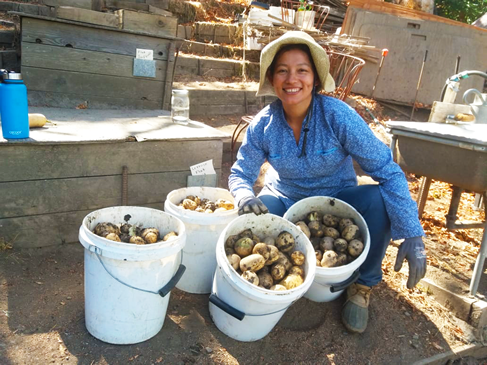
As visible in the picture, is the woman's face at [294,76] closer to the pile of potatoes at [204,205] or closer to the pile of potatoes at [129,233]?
the pile of potatoes at [204,205]

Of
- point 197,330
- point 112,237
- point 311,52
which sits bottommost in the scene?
point 197,330

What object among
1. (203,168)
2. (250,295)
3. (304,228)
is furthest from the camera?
(203,168)

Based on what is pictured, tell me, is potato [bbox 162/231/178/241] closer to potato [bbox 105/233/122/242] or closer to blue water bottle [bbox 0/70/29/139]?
potato [bbox 105/233/122/242]

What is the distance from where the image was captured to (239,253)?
6.82 ft

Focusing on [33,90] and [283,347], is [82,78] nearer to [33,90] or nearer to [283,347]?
[33,90]

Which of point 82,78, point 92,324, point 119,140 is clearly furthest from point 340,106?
point 82,78

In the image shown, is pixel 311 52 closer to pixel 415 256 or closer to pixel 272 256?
pixel 272 256

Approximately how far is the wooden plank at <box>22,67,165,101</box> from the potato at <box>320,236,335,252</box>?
2.40 metres

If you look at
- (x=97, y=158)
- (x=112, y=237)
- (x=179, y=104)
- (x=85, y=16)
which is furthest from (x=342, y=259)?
(x=85, y=16)

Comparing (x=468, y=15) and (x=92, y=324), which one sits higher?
(x=468, y=15)

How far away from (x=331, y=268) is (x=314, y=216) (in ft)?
1.40

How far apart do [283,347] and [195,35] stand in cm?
738

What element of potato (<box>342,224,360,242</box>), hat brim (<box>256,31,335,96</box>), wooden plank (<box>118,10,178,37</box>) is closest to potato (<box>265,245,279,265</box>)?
potato (<box>342,224,360,242</box>)

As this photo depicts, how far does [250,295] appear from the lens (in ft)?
6.03
